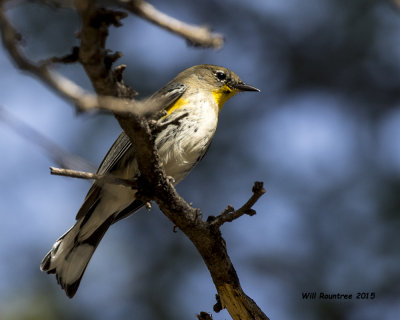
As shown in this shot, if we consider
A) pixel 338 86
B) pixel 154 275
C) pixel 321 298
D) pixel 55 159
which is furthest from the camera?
pixel 338 86

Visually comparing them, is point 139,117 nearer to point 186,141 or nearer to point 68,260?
point 186,141

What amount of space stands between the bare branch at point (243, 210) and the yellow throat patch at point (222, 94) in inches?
82.6

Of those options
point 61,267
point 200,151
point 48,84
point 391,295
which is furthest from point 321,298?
point 48,84

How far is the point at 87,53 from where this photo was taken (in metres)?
2.66

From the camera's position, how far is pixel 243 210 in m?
3.53

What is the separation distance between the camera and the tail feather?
4.71m

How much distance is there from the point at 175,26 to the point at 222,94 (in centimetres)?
355

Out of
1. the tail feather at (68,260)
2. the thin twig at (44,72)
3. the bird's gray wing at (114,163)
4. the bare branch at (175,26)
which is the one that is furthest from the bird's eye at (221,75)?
the thin twig at (44,72)

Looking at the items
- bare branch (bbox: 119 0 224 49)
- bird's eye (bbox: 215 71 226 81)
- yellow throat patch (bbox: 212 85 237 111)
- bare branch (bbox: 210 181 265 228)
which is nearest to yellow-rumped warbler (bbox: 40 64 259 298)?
yellow throat patch (bbox: 212 85 237 111)

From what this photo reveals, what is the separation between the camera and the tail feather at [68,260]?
15.4ft

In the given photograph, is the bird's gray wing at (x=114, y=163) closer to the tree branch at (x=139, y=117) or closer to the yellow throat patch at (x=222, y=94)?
the yellow throat patch at (x=222, y=94)

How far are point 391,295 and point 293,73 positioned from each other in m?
3.43

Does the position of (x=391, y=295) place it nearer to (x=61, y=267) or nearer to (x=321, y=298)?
(x=321, y=298)

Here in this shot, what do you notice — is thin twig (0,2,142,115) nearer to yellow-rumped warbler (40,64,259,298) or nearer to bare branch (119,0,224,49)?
bare branch (119,0,224,49)
